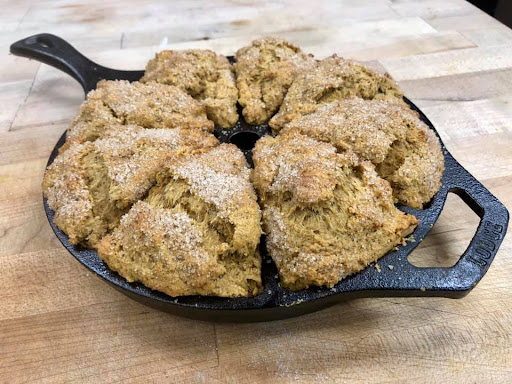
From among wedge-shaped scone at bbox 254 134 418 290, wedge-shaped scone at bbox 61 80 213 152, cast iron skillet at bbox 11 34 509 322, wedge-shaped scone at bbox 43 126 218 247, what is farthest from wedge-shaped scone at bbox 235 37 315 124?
cast iron skillet at bbox 11 34 509 322

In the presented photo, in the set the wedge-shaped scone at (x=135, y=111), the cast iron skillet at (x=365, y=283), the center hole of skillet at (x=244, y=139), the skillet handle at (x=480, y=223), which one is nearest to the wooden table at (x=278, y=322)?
the cast iron skillet at (x=365, y=283)

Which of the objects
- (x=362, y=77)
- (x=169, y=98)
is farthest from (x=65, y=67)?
(x=362, y=77)

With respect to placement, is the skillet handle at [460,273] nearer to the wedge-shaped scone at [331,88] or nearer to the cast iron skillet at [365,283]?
the cast iron skillet at [365,283]

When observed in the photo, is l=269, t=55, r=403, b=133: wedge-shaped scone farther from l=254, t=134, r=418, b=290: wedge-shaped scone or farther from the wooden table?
the wooden table

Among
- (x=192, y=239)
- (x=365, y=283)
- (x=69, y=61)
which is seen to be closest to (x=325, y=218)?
(x=365, y=283)

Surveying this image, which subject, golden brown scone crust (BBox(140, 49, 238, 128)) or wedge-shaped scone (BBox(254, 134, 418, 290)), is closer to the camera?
wedge-shaped scone (BBox(254, 134, 418, 290))

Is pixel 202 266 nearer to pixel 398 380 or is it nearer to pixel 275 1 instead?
pixel 398 380
